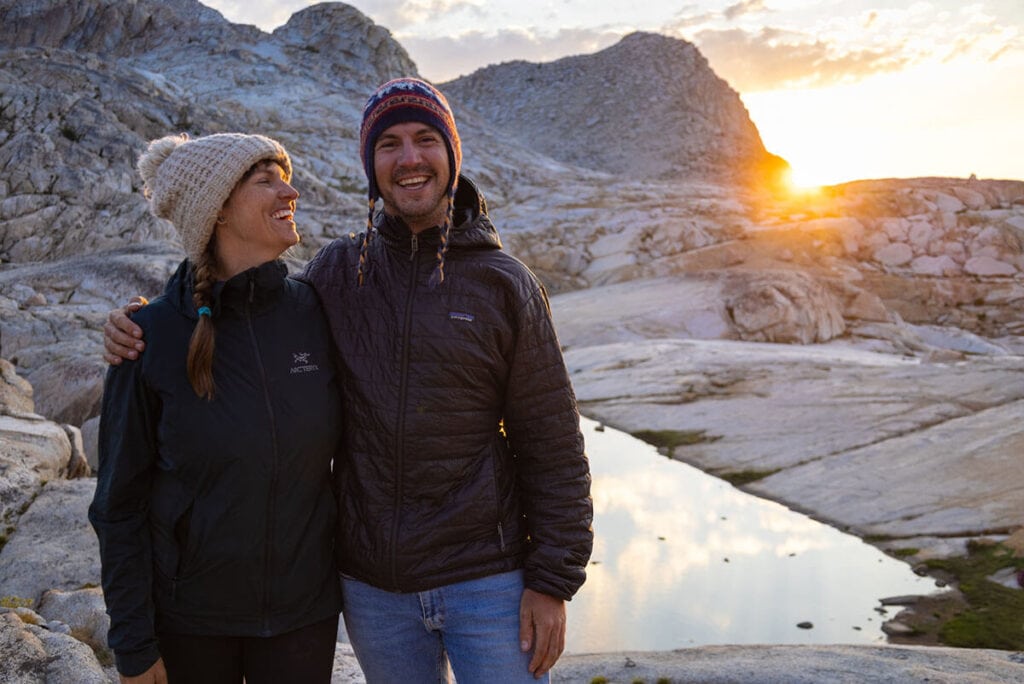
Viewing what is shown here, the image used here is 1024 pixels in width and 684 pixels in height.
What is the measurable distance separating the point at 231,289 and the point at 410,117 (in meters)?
0.99

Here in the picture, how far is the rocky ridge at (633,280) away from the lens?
12.3 m

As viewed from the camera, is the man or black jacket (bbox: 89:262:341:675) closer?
black jacket (bbox: 89:262:341:675)

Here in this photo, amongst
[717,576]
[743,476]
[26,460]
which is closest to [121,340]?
[26,460]

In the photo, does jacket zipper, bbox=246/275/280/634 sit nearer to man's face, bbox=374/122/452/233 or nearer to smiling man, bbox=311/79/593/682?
smiling man, bbox=311/79/593/682

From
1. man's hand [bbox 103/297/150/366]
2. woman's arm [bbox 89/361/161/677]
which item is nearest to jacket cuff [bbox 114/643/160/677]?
woman's arm [bbox 89/361/161/677]

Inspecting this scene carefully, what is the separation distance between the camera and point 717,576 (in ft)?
34.5

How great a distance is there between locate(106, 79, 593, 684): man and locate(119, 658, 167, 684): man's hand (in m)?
0.71

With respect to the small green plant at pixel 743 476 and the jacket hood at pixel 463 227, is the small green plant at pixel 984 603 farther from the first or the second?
the jacket hood at pixel 463 227

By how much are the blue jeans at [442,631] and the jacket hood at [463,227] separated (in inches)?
52.8

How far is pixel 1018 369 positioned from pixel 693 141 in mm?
62836

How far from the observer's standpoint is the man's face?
10.8ft

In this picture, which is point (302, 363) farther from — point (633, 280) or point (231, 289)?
point (633, 280)

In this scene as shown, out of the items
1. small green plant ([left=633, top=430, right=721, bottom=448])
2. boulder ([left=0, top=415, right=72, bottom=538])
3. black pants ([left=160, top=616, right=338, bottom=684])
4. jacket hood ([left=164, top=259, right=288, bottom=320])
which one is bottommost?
small green plant ([left=633, top=430, right=721, bottom=448])

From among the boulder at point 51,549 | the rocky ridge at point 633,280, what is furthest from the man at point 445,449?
the boulder at point 51,549
